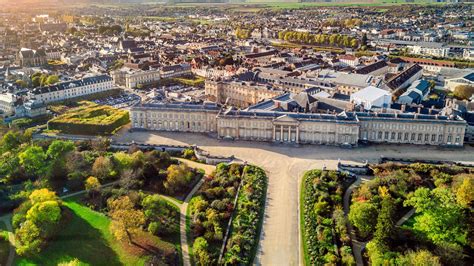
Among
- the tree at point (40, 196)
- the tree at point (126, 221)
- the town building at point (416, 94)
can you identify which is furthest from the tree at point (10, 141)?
the town building at point (416, 94)

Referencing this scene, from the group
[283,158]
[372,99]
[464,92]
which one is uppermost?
[372,99]

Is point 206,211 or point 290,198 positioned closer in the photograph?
point 206,211

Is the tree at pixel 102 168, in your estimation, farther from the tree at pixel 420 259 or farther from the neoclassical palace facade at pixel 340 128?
the tree at pixel 420 259

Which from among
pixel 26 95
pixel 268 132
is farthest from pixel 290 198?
pixel 26 95

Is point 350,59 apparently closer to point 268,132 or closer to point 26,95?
point 268,132

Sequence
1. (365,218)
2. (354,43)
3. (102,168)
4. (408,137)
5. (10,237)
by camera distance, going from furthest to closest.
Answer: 1. (354,43)
2. (408,137)
3. (102,168)
4. (10,237)
5. (365,218)

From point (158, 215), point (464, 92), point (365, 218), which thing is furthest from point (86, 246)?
point (464, 92)

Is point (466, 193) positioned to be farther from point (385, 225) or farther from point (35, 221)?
point (35, 221)

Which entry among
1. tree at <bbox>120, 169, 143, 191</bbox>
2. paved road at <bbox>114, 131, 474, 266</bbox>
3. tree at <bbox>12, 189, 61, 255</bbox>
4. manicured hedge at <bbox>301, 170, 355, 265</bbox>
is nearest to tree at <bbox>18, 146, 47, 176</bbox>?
tree at <bbox>12, 189, 61, 255</bbox>
